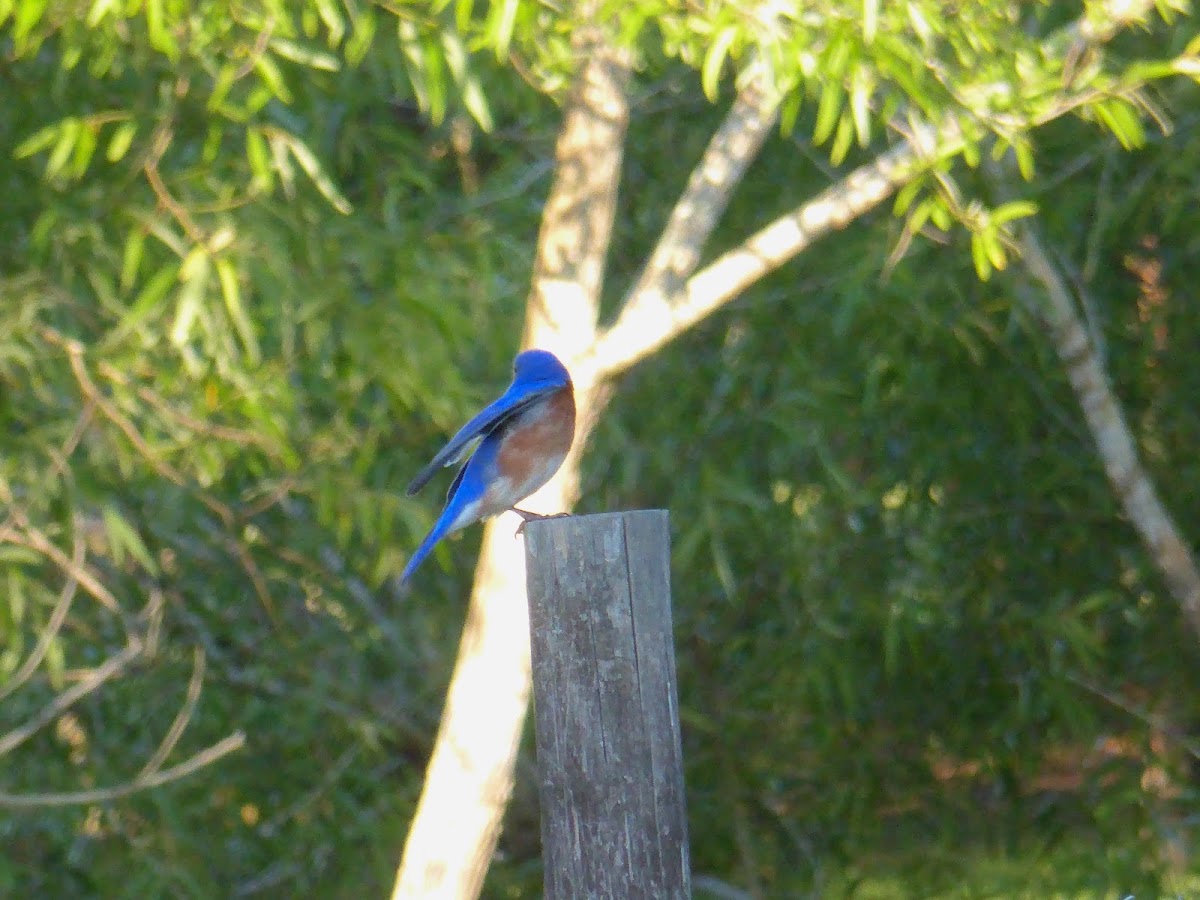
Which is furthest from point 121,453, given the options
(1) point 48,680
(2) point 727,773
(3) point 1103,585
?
(3) point 1103,585

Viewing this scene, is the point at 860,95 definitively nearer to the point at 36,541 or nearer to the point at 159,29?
the point at 159,29

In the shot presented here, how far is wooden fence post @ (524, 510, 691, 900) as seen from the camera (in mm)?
2096

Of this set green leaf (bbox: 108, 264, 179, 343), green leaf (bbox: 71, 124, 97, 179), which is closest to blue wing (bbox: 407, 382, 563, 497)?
green leaf (bbox: 108, 264, 179, 343)

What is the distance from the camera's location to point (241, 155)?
401cm

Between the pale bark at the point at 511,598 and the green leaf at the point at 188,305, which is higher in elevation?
the green leaf at the point at 188,305

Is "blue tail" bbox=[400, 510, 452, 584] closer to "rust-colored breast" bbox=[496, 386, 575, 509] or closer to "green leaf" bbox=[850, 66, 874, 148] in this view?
"rust-colored breast" bbox=[496, 386, 575, 509]

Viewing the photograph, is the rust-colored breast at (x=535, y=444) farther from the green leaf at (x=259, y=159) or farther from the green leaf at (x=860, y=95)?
the green leaf at (x=860, y=95)

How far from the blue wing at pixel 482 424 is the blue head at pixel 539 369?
3 cm

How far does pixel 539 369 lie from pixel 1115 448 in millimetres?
1967

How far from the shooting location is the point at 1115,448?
496cm

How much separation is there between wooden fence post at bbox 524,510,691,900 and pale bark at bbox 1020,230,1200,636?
2.90 metres

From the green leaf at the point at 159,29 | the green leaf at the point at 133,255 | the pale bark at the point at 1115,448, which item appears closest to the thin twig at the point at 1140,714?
the pale bark at the point at 1115,448

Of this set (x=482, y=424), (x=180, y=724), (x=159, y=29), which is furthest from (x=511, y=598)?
(x=159, y=29)

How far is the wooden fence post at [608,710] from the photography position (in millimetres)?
2096
